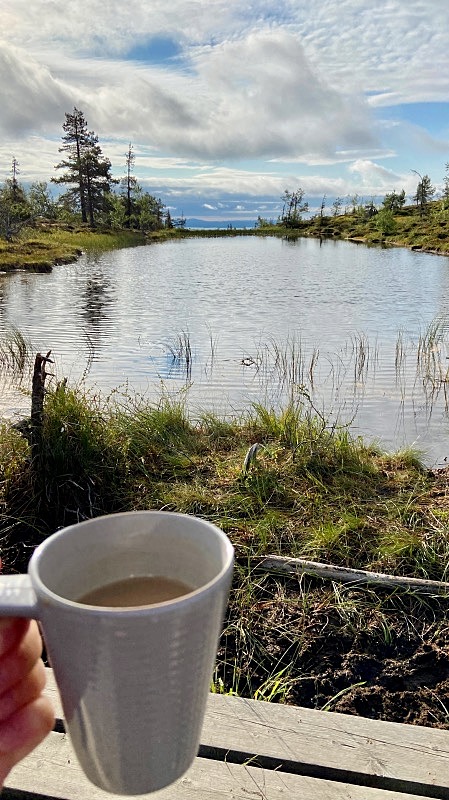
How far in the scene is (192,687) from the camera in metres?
0.51

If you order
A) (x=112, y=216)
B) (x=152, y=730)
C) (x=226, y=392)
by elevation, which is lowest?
(x=226, y=392)

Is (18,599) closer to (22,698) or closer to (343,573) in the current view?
(22,698)

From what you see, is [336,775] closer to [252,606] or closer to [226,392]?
[252,606]

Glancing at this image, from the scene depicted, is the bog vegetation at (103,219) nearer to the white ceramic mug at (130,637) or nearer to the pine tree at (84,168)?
the pine tree at (84,168)

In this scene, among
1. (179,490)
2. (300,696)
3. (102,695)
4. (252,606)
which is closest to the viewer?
(102,695)

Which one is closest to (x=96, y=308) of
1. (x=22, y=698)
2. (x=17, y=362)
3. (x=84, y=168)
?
(x=17, y=362)

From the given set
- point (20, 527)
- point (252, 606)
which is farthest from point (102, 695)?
point (20, 527)

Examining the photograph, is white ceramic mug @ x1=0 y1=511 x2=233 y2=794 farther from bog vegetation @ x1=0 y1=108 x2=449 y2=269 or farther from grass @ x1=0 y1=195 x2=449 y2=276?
bog vegetation @ x1=0 y1=108 x2=449 y2=269

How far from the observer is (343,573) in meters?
2.13

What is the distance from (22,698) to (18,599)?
0.13 metres

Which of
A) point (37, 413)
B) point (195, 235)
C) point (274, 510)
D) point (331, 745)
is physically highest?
point (195, 235)

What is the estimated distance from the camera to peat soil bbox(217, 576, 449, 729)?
165 centimetres

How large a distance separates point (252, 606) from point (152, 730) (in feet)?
5.11

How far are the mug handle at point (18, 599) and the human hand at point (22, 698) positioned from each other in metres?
0.04
